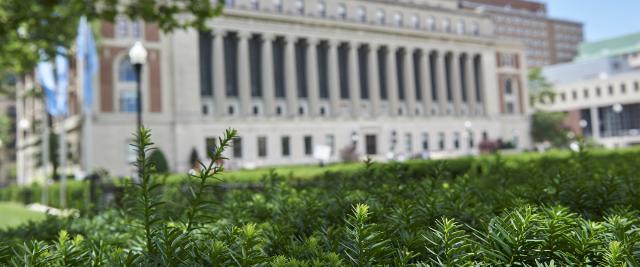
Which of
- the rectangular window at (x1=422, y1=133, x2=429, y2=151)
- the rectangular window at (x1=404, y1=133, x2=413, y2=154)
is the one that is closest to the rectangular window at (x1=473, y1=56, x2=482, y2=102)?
the rectangular window at (x1=422, y1=133, x2=429, y2=151)

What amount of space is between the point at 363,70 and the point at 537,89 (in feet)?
146

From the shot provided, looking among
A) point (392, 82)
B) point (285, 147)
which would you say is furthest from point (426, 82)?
point (285, 147)

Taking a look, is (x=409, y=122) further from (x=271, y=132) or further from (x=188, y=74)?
(x=188, y=74)

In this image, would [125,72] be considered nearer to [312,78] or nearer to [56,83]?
[312,78]

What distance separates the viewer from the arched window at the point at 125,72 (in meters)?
58.6

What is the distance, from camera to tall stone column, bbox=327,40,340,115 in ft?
240

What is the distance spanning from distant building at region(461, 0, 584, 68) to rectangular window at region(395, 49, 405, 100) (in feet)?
284

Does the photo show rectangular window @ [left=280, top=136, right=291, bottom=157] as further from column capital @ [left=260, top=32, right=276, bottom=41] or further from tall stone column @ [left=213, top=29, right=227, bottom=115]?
column capital @ [left=260, top=32, right=276, bottom=41]

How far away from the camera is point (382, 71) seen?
79875 millimetres

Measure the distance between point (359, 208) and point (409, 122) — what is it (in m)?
76.8

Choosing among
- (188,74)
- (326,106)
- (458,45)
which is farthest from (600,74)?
(188,74)

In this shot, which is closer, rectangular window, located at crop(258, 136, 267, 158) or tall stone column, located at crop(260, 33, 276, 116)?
rectangular window, located at crop(258, 136, 267, 158)

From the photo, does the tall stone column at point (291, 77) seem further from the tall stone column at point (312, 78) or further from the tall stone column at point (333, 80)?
the tall stone column at point (333, 80)

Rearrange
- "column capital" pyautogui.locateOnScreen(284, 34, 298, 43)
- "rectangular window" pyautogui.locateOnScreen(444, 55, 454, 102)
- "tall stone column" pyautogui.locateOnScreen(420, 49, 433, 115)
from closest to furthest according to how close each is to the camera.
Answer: "column capital" pyautogui.locateOnScreen(284, 34, 298, 43) < "tall stone column" pyautogui.locateOnScreen(420, 49, 433, 115) < "rectangular window" pyautogui.locateOnScreen(444, 55, 454, 102)
